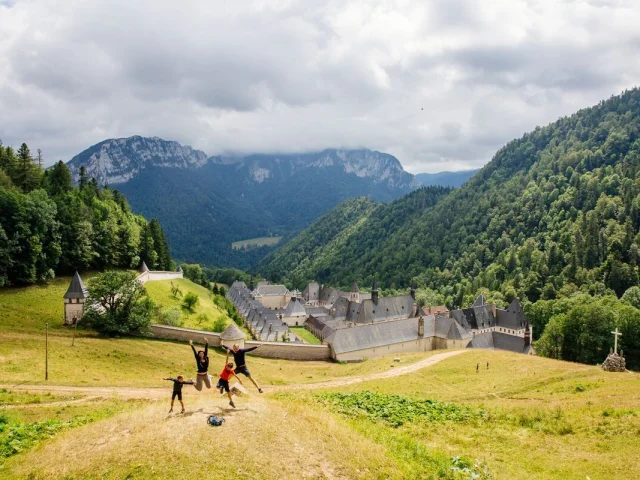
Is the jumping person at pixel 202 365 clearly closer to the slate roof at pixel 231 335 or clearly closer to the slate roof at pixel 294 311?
the slate roof at pixel 231 335

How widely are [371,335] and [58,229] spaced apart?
166ft

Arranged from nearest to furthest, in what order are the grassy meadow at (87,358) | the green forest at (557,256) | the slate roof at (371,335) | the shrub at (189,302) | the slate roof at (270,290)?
the grassy meadow at (87,358)
the slate roof at (371,335)
the green forest at (557,256)
the shrub at (189,302)
the slate roof at (270,290)

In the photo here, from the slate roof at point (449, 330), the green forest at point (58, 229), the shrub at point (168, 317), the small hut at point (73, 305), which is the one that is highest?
the green forest at point (58, 229)

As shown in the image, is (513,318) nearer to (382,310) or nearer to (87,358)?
(382,310)

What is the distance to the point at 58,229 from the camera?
68250 mm

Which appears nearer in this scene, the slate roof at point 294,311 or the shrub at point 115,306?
the shrub at point 115,306

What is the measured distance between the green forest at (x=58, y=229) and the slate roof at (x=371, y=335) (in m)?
41.5

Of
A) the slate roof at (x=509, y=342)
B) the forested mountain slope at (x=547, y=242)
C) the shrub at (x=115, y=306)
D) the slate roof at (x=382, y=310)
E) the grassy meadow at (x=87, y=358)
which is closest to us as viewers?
the grassy meadow at (x=87, y=358)

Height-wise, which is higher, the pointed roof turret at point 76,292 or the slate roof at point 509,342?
the pointed roof turret at point 76,292

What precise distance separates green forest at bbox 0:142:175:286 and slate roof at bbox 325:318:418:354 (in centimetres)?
4150

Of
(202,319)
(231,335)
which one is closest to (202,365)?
(231,335)

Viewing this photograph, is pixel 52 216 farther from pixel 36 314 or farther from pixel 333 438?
pixel 333 438

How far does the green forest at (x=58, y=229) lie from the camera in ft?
201

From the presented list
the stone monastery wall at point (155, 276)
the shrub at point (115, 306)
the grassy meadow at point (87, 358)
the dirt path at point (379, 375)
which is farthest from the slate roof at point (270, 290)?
the dirt path at point (379, 375)
